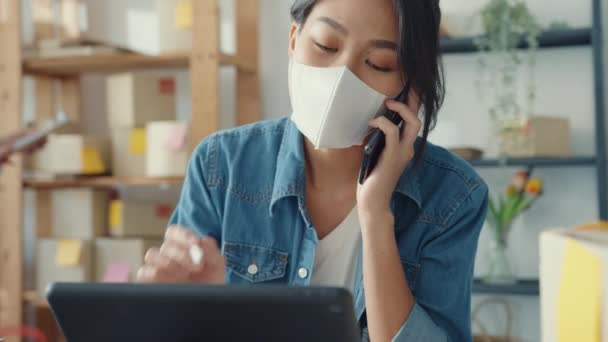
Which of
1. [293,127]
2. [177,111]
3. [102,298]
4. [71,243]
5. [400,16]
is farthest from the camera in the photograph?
[177,111]

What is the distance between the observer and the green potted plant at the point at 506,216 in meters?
2.92

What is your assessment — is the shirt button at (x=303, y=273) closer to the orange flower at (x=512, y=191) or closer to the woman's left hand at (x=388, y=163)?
the woman's left hand at (x=388, y=163)

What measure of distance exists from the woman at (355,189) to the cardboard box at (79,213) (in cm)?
192

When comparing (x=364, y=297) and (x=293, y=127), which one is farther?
(x=293, y=127)

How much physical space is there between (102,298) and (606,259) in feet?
1.46

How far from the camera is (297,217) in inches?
52.4

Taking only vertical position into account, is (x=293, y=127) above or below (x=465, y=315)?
above

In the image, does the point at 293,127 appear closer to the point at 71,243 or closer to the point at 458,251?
the point at 458,251

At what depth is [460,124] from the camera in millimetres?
3184

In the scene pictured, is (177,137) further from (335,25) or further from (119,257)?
(335,25)

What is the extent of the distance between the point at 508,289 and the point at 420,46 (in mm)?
1887

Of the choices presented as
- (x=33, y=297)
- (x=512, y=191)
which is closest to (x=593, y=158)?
(x=512, y=191)

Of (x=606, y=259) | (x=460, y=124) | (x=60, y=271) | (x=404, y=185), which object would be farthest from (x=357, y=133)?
(x=60, y=271)

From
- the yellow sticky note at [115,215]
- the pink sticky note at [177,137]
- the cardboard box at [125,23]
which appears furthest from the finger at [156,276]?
the cardboard box at [125,23]
